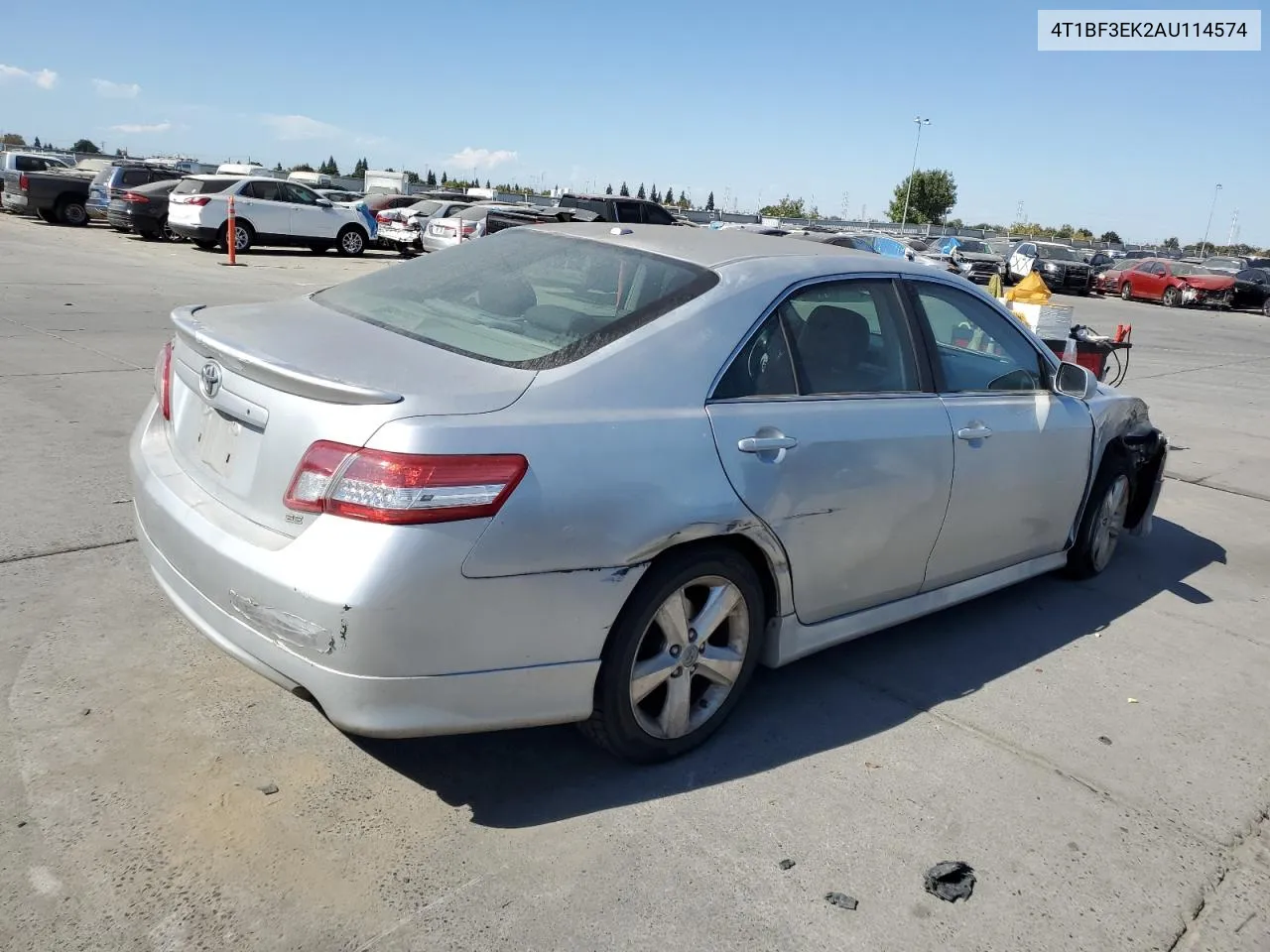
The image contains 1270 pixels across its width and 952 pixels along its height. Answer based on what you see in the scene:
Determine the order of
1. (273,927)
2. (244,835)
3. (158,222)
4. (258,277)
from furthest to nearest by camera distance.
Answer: (158,222) < (258,277) < (244,835) < (273,927)

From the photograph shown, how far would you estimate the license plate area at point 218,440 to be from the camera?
2.97m

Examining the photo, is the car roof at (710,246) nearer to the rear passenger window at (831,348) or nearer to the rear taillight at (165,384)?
the rear passenger window at (831,348)

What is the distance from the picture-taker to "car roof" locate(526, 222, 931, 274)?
143 inches

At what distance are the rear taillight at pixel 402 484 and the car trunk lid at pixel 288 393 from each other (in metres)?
0.06

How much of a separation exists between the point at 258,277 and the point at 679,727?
16.5 m

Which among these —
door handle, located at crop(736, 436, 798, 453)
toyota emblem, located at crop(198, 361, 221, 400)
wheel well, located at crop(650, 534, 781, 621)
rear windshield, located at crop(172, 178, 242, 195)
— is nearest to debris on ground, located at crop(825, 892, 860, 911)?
wheel well, located at crop(650, 534, 781, 621)

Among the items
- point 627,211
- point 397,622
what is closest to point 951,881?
point 397,622

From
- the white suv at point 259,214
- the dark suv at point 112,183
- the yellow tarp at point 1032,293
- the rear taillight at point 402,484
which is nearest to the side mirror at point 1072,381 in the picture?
the rear taillight at point 402,484

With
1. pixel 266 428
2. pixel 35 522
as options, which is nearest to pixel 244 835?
pixel 266 428

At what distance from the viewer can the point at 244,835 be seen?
109 inches

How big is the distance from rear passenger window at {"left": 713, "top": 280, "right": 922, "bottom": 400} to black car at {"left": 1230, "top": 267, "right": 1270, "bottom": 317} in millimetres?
31323

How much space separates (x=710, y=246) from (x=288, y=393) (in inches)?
64.6

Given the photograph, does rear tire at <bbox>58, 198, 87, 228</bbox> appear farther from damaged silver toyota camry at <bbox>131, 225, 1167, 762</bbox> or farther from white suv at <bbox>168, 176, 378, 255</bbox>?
damaged silver toyota camry at <bbox>131, 225, 1167, 762</bbox>

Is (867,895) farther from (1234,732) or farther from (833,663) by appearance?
(1234,732)
